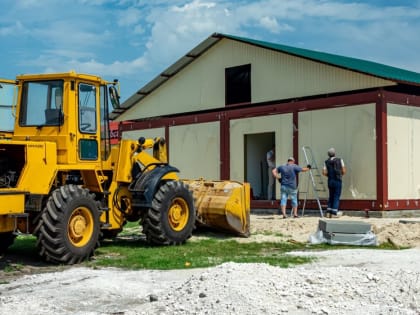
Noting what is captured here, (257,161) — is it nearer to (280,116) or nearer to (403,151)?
(280,116)

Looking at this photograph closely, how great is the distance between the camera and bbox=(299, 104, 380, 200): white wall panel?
1823 centimetres

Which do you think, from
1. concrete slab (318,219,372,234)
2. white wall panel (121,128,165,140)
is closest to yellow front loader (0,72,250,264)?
concrete slab (318,219,372,234)

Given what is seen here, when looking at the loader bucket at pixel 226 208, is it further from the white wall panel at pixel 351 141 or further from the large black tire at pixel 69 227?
the white wall panel at pixel 351 141

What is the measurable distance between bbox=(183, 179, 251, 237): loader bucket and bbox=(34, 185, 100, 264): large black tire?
388cm

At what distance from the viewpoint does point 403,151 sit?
18562 mm

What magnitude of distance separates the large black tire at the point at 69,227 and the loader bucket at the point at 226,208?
3881 millimetres

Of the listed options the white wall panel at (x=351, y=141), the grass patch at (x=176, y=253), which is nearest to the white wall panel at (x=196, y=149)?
the white wall panel at (x=351, y=141)

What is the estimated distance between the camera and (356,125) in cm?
1856

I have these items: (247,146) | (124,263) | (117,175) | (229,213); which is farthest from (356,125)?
(124,263)

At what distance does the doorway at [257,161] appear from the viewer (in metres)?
22.3

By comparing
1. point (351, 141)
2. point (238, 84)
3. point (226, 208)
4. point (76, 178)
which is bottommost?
point (226, 208)

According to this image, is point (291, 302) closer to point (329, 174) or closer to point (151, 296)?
point (151, 296)

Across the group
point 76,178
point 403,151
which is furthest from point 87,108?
→ point 403,151

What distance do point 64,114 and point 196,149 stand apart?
1261 cm
